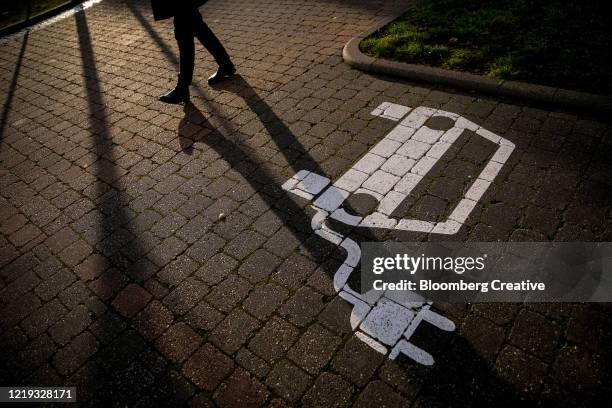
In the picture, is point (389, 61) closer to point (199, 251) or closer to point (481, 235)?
point (481, 235)

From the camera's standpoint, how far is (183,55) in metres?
5.21

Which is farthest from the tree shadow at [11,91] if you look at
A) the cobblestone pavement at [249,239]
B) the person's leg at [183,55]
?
the person's leg at [183,55]

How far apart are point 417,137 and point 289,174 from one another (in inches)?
59.4

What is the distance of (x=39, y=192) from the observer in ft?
14.3

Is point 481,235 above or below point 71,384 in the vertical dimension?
above

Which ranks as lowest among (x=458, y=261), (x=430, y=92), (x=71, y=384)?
(x=71, y=384)

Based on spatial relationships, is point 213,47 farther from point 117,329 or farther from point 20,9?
point 20,9

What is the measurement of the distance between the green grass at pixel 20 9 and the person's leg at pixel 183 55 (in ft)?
24.9

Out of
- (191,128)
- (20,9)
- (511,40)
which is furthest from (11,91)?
(511,40)

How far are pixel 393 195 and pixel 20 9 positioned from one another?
40.7 feet

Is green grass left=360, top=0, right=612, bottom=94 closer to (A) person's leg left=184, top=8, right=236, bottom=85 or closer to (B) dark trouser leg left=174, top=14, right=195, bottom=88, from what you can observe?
(A) person's leg left=184, top=8, right=236, bottom=85

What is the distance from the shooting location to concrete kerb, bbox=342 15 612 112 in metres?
4.19

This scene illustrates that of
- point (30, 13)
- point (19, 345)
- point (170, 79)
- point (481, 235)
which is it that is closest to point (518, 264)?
point (481, 235)

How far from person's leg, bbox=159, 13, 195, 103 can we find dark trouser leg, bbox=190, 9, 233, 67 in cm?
17
